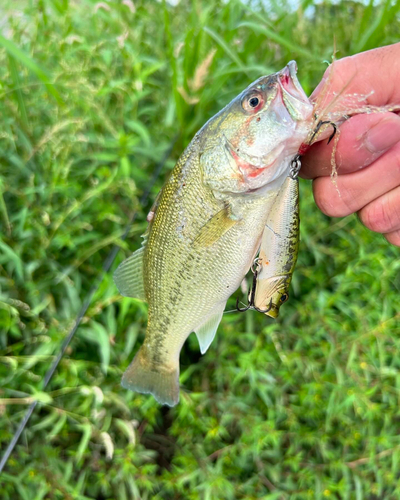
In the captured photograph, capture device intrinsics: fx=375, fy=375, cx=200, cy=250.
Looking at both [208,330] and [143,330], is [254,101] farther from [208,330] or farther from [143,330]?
[143,330]

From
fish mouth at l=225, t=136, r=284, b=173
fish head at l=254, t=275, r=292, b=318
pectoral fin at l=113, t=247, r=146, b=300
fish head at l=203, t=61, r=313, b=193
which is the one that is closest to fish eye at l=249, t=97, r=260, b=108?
fish head at l=203, t=61, r=313, b=193

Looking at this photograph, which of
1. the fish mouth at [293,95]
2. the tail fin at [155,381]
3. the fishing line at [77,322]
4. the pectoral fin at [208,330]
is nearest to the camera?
the fish mouth at [293,95]

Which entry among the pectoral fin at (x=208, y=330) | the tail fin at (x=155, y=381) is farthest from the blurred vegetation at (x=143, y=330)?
the pectoral fin at (x=208, y=330)

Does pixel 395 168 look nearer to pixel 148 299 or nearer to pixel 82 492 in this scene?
pixel 148 299

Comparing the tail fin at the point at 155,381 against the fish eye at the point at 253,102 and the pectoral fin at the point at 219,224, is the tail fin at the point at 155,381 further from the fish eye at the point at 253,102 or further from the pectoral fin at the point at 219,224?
the fish eye at the point at 253,102

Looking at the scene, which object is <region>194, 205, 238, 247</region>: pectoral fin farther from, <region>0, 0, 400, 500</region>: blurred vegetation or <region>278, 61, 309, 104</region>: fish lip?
<region>0, 0, 400, 500</region>: blurred vegetation

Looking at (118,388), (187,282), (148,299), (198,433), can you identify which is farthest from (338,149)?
(198,433)
